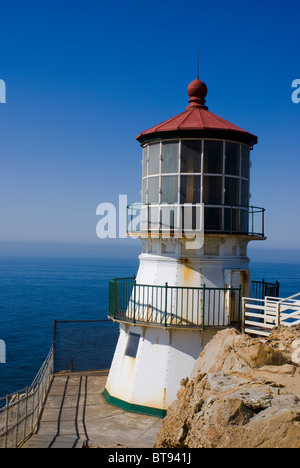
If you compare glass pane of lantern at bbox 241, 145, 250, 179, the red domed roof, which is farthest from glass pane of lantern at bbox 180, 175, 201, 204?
glass pane of lantern at bbox 241, 145, 250, 179

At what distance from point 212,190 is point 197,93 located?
154 inches

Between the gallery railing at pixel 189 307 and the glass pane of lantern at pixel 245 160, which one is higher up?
the glass pane of lantern at pixel 245 160

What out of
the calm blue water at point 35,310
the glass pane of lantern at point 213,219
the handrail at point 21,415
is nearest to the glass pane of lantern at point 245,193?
the glass pane of lantern at point 213,219

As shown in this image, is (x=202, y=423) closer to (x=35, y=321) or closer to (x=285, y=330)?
(x=285, y=330)

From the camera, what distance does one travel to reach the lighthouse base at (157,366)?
1380 cm

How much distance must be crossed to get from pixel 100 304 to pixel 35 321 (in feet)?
43.0

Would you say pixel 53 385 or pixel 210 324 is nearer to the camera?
pixel 210 324

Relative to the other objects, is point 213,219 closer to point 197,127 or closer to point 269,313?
point 197,127

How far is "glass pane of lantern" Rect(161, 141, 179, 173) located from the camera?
46.9ft

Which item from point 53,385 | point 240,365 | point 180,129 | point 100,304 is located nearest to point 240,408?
point 240,365

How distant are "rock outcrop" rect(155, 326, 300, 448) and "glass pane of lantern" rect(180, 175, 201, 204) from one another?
4877 mm

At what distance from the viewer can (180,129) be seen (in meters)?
14.1

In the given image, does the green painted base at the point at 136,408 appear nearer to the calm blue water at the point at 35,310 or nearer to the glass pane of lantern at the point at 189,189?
the glass pane of lantern at the point at 189,189

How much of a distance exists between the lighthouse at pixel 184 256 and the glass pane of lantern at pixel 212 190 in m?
0.03
